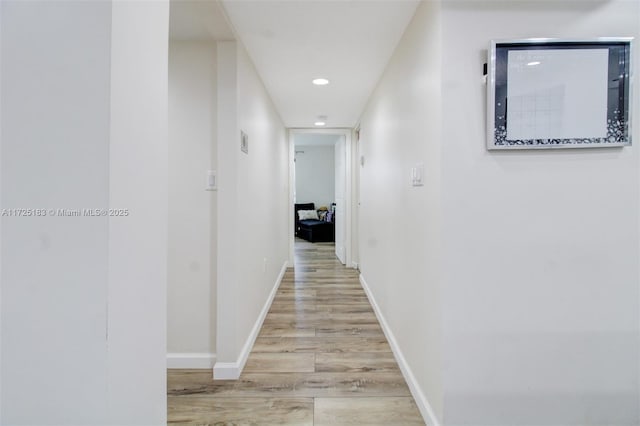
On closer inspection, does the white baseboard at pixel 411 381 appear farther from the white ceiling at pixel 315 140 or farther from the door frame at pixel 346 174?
the white ceiling at pixel 315 140

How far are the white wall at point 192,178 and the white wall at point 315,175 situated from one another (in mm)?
6653

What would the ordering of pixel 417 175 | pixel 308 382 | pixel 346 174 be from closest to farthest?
1. pixel 417 175
2. pixel 308 382
3. pixel 346 174

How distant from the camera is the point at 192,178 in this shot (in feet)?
6.75

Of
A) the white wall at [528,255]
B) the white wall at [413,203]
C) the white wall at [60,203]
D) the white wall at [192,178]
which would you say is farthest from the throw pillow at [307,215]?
the white wall at [60,203]

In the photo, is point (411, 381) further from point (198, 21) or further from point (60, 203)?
point (198, 21)

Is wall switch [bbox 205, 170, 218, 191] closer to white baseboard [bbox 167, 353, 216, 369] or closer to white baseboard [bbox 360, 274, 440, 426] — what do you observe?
white baseboard [bbox 167, 353, 216, 369]

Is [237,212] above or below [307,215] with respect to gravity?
above

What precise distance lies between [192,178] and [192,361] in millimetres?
1225

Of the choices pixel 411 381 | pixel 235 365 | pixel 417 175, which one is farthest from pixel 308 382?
pixel 417 175

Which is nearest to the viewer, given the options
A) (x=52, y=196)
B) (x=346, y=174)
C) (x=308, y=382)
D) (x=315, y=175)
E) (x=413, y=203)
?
(x=52, y=196)

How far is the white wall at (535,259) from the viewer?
1369 mm

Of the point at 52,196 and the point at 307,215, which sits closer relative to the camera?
the point at 52,196

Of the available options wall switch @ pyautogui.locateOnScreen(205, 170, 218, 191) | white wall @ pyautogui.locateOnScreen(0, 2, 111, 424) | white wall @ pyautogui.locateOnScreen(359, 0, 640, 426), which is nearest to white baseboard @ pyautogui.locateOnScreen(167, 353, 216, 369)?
wall switch @ pyautogui.locateOnScreen(205, 170, 218, 191)

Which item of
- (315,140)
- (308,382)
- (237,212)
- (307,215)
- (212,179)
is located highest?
(315,140)
